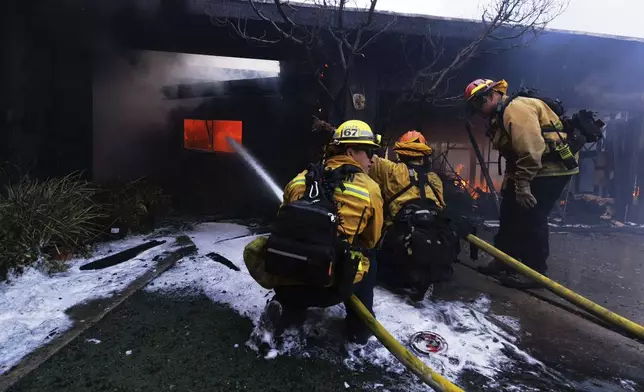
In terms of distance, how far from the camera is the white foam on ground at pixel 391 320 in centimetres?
273

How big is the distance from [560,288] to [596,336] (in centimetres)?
66

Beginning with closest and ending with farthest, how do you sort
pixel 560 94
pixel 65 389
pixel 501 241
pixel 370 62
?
pixel 65 389, pixel 501 241, pixel 370 62, pixel 560 94

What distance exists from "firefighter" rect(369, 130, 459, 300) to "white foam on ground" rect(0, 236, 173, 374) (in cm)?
255

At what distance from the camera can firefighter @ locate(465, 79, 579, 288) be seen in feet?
11.9

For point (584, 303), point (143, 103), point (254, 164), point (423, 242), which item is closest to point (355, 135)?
point (423, 242)

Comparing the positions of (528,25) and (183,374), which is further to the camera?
(528,25)

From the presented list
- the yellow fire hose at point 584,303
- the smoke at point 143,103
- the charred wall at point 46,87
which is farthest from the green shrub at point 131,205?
the yellow fire hose at point 584,303

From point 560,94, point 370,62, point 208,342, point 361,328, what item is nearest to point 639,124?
point 560,94

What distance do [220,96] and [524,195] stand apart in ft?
25.8

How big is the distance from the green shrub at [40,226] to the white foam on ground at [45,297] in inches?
6.5

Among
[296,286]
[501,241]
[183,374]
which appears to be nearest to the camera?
[183,374]

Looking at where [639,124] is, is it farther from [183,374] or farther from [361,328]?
[183,374]

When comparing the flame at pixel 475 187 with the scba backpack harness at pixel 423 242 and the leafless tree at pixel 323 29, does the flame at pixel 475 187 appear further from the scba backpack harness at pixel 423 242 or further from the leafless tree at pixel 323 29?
the scba backpack harness at pixel 423 242

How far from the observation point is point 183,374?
8.05ft
